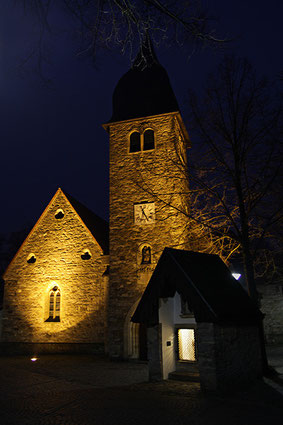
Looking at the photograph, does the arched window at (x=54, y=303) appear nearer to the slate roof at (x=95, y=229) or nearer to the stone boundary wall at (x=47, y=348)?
the stone boundary wall at (x=47, y=348)

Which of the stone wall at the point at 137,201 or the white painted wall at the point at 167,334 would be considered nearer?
the white painted wall at the point at 167,334

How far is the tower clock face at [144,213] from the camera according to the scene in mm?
16922

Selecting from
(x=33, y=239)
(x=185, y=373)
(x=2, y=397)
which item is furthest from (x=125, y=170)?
(x=2, y=397)

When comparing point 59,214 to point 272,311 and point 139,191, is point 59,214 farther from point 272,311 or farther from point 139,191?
point 272,311

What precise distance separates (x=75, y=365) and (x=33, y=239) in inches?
332

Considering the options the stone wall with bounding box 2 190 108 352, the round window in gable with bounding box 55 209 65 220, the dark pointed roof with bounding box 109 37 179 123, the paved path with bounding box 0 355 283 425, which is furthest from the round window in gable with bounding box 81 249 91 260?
the paved path with bounding box 0 355 283 425

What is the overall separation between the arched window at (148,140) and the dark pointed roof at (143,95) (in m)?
0.97

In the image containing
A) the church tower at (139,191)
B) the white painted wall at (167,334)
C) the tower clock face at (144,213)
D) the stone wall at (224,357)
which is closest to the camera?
the stone wall at (224,357)

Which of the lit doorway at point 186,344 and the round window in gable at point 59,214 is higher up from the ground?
the round window in gable at point 59,214

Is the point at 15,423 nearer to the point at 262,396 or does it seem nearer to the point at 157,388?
the point at 157,388

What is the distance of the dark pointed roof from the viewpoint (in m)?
18.6

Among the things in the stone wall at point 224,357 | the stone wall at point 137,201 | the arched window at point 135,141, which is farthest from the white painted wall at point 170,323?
the arched window at point 135,141

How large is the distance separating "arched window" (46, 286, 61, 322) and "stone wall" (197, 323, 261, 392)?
11.7 metres

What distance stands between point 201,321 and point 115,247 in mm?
8983
